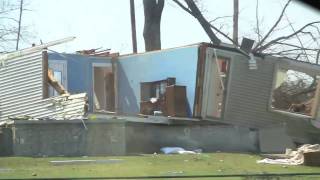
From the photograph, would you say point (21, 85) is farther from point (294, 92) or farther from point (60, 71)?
point (294, 92)

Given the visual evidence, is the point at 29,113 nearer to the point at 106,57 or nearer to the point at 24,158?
the point at 106,57

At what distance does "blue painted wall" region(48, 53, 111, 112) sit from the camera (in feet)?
86.8

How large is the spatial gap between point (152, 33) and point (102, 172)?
2076 cm

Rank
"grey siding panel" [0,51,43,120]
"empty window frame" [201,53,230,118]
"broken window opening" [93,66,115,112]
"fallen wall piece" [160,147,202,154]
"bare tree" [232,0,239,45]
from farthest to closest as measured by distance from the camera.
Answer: "bare tree" [232,0,239,45]
"broken window opening" [93,66,115,112]
"grey siding panel" [0,51,43,120]
"empty window frame" [201,53,230,118]
"fallen wall piece" [160,147,202,154]

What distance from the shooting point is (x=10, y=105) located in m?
25.8

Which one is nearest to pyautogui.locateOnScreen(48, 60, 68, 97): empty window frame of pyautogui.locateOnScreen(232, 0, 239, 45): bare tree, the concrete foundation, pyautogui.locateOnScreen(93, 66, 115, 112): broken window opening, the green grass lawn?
pyautogui.locateOnScreen(93, 66, 115, 112): broken window opening

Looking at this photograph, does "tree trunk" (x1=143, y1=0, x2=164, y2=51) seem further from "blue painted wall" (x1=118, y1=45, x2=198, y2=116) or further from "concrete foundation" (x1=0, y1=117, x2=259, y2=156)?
"concrete foundation" (x1=0, y1=117, x2=259, y2=156)

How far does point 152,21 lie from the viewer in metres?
33.2

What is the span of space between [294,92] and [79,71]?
984cm

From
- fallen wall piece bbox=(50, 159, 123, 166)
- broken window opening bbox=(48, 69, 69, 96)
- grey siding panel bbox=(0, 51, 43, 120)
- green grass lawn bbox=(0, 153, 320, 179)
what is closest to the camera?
green grass lawn bbox=(0, 153, 320, 179)

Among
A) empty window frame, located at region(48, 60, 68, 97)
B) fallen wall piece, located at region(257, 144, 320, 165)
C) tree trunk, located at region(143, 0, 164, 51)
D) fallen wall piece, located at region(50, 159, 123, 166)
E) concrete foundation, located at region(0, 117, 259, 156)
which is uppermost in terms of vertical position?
tree trunk, located at region(143, 0, 164, 51)

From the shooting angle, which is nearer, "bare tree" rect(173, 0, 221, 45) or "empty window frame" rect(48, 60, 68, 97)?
"empty window frame" rect(48, 60, 68, 97)

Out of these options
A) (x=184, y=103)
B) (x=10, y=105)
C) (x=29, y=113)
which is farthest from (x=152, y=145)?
(x=10, y=105)

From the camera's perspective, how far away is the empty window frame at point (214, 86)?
22.1 m
